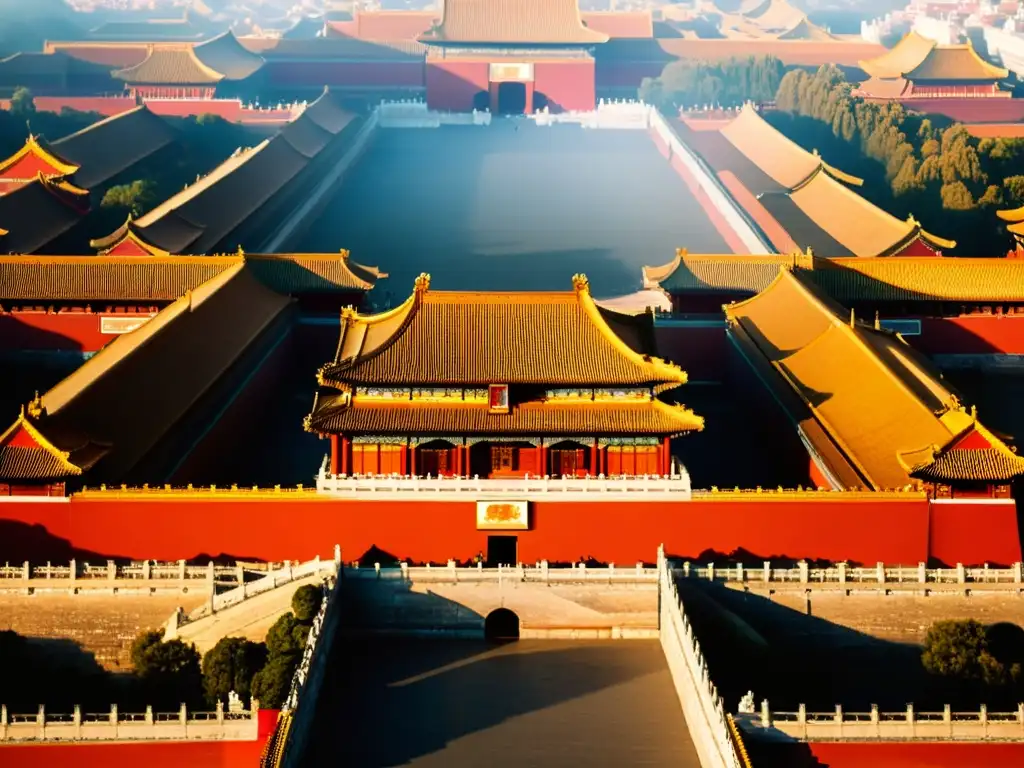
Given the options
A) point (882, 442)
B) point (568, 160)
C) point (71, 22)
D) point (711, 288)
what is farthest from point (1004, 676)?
point (71, 22)

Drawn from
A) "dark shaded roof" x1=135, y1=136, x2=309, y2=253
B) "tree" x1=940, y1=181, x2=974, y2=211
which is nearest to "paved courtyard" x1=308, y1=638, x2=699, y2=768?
"dark shaded roof" x1=135, y1=136, x2=309, y2=253

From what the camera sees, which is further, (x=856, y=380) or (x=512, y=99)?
(x=512, y=99)

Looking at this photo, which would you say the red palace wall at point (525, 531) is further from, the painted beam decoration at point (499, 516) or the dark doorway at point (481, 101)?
the dark doorway at point (481, 101)

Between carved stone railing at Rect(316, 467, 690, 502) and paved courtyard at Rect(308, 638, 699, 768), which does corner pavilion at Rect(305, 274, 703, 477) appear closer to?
carved stone railing at Rect(316, 467, 690, 502)

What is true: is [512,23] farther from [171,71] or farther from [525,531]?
[525,531]

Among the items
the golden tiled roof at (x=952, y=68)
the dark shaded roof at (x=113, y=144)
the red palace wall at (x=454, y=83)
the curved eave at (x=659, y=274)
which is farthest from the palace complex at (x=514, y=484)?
the red palace wall at (x=454, y=83)

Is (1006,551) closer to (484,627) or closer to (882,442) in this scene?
(882,442)

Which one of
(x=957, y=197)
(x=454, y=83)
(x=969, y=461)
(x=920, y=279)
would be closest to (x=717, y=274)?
(x=920, y=279)
